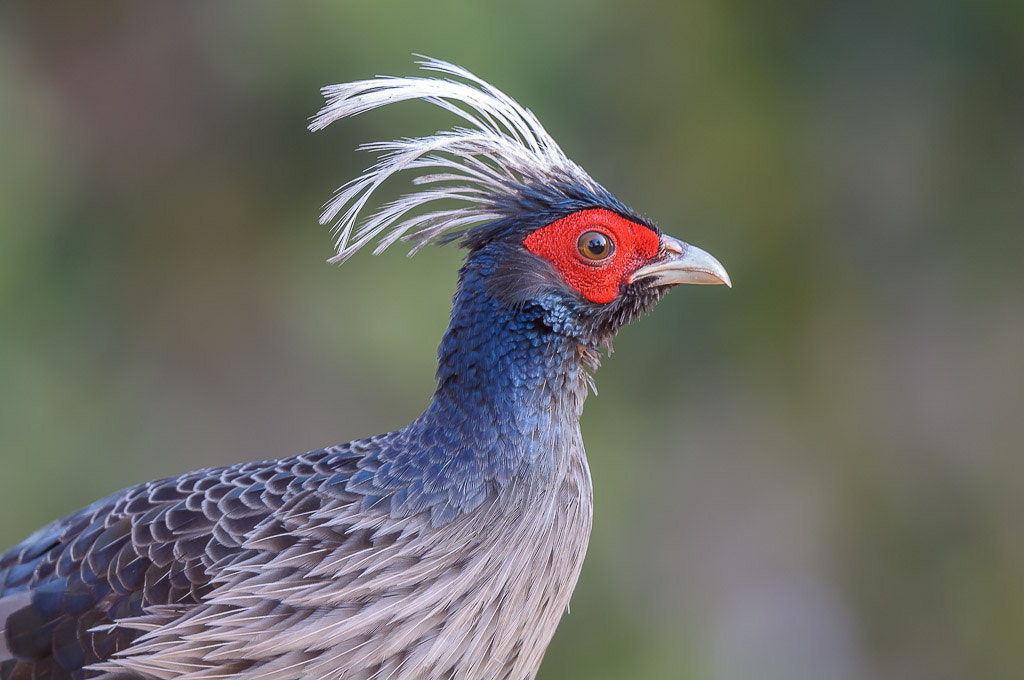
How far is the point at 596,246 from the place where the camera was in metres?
3.09

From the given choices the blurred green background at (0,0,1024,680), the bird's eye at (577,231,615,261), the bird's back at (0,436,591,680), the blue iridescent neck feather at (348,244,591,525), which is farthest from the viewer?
the blurred green background at (0,0,1024,680)

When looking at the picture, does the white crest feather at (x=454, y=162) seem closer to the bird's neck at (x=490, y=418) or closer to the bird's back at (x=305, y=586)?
the bird's neck at (x=490, y=418)

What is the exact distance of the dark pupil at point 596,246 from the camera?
3090 millimetres

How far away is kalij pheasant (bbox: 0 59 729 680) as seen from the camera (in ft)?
9.24

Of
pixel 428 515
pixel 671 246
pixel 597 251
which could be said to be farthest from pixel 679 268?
pixel 428 515

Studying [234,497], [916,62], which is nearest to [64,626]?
[234,497]

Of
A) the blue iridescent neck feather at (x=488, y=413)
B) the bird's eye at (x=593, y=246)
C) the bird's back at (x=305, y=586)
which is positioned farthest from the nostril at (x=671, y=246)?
the bird's back at (x=305, y=586)

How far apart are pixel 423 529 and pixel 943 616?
22.4 ft

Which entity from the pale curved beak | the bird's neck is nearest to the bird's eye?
the pale curved beak

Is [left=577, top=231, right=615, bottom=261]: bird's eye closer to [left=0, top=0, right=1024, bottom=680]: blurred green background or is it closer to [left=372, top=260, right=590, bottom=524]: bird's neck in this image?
[left=372, top=260, right=590, bottom=524]: bird's neck

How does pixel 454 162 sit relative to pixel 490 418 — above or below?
above

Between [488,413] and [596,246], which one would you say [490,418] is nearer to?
[488,413]

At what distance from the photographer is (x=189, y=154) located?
7.59 metres

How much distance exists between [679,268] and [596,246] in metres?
0.29
